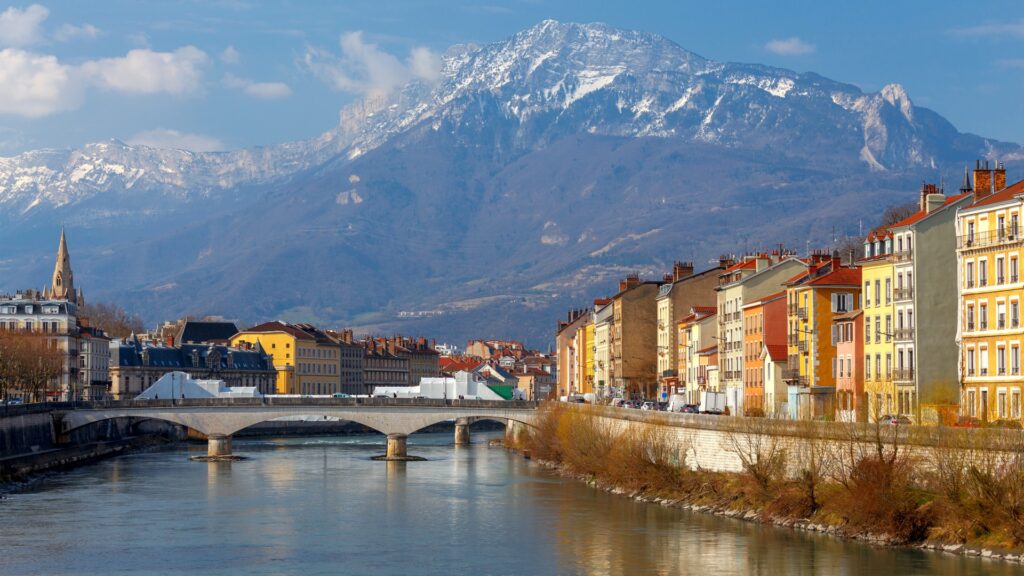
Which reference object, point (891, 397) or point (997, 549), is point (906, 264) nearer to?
point (891, 397)

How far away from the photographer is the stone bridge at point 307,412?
128625mm

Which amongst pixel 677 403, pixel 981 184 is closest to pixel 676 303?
pixel 677 403

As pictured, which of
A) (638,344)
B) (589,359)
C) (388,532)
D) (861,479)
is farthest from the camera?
(589,359)

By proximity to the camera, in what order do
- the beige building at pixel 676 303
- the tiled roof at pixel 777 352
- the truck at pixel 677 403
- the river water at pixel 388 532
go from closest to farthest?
the river water at pixel 388 532 < the tiled roof at pixel 777 352 < the truck at pixel 677 403 < the beige building at pixel 676 303

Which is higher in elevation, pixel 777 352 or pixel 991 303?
pixel 991 303

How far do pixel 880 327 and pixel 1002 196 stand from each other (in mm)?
12040

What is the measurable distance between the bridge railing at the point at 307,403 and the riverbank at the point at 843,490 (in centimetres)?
3831

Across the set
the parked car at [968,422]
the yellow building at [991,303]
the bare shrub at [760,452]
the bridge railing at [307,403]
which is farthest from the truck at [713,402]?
the parked car at [968,422]

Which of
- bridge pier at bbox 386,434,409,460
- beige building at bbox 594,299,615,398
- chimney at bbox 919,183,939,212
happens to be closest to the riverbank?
chimney at bbox 919,183,939,212

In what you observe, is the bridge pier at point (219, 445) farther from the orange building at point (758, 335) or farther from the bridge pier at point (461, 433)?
the orange building at point (758, 335)

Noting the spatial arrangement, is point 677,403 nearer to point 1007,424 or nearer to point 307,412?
point 307,412

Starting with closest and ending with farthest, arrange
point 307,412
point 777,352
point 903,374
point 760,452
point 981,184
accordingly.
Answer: point 760,452
point 981,184
point 903,374
point 777,352
point 307,412

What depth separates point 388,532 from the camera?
245 feet

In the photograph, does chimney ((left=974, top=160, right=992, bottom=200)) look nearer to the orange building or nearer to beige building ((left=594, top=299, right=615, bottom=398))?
the orange building
